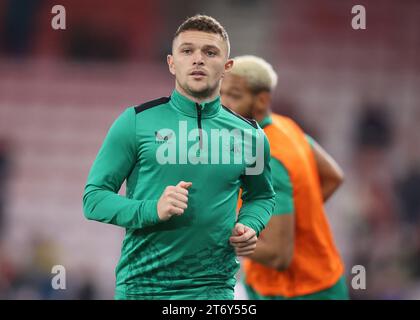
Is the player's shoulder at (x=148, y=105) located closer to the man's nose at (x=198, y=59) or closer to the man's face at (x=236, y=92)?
the man's nose at (x=198, y=59)

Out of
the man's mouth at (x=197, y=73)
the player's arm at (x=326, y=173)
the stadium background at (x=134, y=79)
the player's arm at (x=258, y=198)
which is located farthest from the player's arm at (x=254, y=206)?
the stadium background at (x=134, y=79)

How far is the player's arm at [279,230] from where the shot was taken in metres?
4.40

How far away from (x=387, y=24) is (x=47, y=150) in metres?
4.74

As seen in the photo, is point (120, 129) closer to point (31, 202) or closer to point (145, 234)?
point (145, 234)

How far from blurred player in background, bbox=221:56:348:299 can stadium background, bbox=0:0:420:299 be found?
5970 mm

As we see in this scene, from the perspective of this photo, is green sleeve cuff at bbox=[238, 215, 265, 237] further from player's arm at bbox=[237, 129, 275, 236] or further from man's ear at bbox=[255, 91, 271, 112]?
man's ear at bbox=[255, 91, 271, 112]

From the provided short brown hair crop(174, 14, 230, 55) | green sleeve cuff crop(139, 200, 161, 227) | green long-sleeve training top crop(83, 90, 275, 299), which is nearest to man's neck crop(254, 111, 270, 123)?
green long-sleeve training top crop(83, 90, 275, 299)

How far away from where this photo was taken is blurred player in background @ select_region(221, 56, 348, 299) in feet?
14.6

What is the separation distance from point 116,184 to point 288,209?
1.49 meters

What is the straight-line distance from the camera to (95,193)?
3100mm

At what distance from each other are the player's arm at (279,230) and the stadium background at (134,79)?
20.7 feet

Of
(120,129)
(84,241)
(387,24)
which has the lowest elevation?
(84,241)

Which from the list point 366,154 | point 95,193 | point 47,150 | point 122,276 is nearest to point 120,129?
point 95,193

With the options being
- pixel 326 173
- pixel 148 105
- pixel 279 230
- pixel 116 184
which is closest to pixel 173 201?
pixel 116 184
